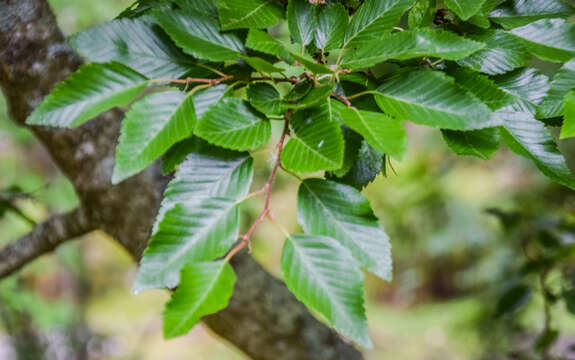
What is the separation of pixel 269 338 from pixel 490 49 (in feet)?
3.06

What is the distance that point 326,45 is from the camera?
1.67 ft

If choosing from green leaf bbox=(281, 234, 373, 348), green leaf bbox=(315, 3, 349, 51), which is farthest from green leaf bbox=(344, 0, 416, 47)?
green leaf bbox=(281, 234, 373, 348)

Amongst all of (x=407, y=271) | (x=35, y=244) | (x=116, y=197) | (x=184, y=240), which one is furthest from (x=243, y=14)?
(x=407, y=271)

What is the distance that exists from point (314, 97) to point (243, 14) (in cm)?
13

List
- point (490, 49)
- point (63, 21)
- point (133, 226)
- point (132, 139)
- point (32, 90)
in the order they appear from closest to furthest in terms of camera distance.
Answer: point (132, 139)
point (490, 49)
point (32, 90)
point (133, 226)
point (63, 21)

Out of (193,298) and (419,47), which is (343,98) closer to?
(419,47)

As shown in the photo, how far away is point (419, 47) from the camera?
0.44 m

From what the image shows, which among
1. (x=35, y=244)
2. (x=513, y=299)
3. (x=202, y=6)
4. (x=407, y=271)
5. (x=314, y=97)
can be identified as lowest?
(x=407, y=271)

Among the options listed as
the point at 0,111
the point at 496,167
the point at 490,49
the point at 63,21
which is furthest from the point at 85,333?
the point at 490,49

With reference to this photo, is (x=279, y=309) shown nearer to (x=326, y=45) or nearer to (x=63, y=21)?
(x=326, y=45)

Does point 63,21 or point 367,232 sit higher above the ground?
point 63,21

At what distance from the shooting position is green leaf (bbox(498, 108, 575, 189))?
52 cm

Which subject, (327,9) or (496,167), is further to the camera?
(496,167)

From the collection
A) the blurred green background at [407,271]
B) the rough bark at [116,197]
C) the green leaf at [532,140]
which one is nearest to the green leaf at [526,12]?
the green leaf at [532,140]
